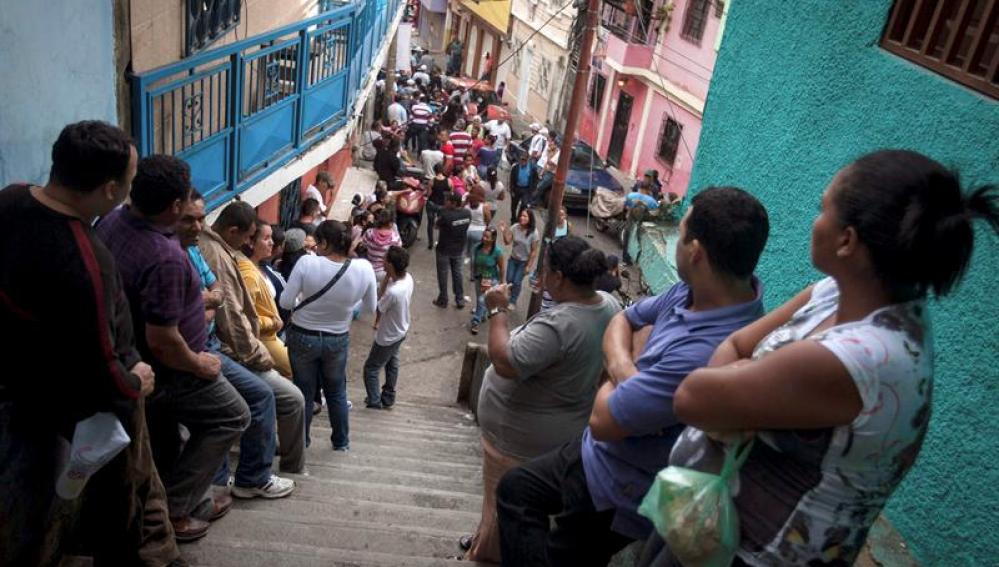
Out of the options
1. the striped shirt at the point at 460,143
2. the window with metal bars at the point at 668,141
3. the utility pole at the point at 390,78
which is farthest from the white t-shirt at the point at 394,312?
the utility pole at the point at 390,78

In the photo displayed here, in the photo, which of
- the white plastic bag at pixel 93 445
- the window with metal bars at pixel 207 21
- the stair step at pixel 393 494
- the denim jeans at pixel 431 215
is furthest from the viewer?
Result: the denim jeans at pixel 431 215

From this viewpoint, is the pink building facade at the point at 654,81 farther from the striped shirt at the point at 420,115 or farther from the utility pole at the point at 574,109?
the utility pole at the point at 574,109

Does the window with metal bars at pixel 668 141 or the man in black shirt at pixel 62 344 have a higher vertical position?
the man in black shirt at pixel 62 344

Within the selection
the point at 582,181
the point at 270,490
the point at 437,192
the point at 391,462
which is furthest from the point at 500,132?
the point at 270,490

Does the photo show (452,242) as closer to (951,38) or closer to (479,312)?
(479,312)

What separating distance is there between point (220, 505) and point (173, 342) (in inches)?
45.5

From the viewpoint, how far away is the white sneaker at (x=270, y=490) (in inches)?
163

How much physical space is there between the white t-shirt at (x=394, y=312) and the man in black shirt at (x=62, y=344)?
13.0 ft

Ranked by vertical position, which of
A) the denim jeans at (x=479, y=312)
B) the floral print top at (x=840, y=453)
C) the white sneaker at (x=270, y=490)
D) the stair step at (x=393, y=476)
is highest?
the floral print top at (x=840, y=453)

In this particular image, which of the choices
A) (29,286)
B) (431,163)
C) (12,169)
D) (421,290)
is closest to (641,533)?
(29,286)

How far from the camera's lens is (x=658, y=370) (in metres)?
2.43

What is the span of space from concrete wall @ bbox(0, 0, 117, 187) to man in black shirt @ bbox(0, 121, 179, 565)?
1652mm

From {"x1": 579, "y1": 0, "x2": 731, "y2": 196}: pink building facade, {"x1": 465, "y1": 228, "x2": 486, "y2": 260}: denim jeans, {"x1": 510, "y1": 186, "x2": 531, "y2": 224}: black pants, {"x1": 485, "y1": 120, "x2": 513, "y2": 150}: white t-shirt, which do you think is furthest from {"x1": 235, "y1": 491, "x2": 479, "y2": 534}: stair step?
{"x1": 485, "y1": 120, "x2": 513, "y2": 150}: white t-shirt

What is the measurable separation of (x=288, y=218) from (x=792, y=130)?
952cm
